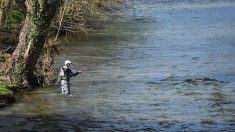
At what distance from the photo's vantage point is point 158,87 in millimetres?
26266

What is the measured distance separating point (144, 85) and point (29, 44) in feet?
18.0

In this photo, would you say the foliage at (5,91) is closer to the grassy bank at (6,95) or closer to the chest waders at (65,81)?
Answer: the grassy bank at (6,95)

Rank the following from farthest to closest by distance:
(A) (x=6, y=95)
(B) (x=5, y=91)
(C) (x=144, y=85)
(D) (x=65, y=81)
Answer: (C) (x=144, y=85) → (D) (x=65, y=81) → (B) (x=5, y=91) → (A) (x=6, y=95)

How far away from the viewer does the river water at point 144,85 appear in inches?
779

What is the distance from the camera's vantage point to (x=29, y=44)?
25.4 metres

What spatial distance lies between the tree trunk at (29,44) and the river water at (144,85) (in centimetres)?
105

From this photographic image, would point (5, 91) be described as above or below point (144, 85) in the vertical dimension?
above

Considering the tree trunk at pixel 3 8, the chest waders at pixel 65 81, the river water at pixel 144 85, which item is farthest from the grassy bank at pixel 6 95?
the tree trunk at pixel 3 8

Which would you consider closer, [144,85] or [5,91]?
[5,91]

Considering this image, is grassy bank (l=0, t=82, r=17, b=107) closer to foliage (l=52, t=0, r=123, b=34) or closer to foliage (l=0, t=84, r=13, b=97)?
foliage (l=0, t=84, r=13, b=97)

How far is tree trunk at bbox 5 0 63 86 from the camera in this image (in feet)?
82.1

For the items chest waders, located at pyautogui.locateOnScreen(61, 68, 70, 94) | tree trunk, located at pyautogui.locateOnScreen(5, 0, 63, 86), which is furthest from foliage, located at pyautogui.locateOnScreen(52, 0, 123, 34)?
chest waders, located at pyautogui.locateOnScreen(61, 68, 70, 94)

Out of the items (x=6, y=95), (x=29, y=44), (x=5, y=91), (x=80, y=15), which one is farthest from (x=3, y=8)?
(x=80, y=15)

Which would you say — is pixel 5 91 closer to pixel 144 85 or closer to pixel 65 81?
pixel 65 81
